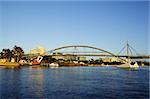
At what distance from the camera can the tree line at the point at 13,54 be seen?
160488mm

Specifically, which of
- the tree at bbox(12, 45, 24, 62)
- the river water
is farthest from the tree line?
the river water

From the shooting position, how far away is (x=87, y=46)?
123188mm

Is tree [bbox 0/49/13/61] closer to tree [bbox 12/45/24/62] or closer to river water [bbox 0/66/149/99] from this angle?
tree [bbox 12/45/24/62]

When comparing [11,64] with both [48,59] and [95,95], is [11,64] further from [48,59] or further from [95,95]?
[95,95]

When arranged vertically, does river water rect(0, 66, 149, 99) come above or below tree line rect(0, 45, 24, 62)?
below

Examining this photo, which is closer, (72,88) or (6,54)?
(72,88)

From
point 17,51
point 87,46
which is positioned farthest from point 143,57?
point 17,51

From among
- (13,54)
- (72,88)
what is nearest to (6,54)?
(13,54)

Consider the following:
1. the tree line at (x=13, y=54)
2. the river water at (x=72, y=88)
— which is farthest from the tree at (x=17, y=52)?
the river water at (x=72, y=88)

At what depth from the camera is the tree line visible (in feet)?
527

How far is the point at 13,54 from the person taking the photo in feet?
539

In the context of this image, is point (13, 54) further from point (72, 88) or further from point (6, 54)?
point (72, 88)

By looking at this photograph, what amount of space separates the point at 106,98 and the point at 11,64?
12595 centimetres

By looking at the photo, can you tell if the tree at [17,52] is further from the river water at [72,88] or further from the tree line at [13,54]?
the river water at [72,88]
